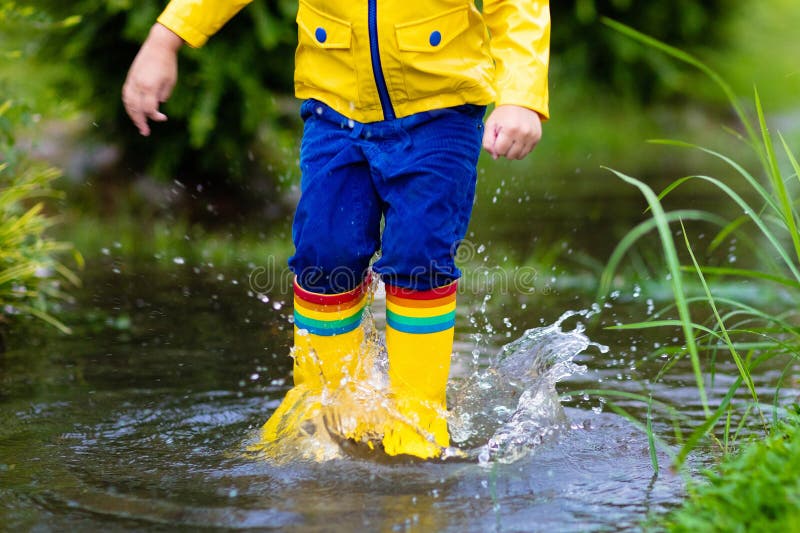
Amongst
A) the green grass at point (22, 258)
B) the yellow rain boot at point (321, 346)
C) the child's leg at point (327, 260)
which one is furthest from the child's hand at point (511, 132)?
the green grass at point (22, 258)

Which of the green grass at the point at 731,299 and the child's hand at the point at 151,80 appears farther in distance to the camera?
the child's hand at the point at 151,80

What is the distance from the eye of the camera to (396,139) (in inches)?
87.5

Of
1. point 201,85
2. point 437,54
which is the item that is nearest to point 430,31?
point 437,54

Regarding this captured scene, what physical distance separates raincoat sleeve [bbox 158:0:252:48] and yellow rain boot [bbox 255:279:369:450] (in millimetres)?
605

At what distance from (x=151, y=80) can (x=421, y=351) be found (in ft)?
2.72

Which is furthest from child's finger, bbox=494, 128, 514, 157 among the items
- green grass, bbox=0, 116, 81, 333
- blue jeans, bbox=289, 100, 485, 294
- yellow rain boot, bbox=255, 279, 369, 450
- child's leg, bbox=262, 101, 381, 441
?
green grass, bbox=0, 116, 81, 333

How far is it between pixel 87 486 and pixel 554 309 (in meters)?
1.84

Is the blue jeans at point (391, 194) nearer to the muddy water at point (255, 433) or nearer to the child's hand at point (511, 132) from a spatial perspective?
the child's hand at point (511, 132)

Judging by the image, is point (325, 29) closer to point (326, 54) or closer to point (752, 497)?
point (326, 54)

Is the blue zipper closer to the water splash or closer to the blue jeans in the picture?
the blue jeans

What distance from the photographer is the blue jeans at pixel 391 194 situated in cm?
218

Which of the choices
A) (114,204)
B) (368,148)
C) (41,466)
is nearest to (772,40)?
(114,204)

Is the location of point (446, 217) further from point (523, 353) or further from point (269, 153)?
point (269, 153)

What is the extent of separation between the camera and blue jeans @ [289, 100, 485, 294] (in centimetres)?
218
